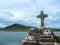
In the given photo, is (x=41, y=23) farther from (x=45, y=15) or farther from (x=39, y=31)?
(x=39, y=31)

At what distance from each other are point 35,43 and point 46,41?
0.58m

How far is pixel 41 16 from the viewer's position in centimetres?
1964

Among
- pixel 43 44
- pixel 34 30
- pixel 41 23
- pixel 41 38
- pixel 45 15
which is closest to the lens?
A: pixel 43 44

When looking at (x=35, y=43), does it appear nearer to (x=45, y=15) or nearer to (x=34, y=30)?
(x=34, y=30)

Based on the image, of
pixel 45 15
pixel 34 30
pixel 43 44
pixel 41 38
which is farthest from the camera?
pixel 45 15

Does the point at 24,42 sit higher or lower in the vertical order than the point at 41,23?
lower

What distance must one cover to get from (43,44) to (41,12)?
10.3 m

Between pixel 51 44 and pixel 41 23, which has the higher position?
pixel 41 23

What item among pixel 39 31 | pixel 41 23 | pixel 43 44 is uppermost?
pixel 41 23

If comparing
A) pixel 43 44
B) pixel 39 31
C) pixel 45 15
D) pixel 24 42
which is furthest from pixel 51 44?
pixel 45 15

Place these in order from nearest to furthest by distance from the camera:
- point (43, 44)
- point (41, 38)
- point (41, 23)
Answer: point (43, 44), point (41, 38), point (41, 23)

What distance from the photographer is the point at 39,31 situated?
40.7ft

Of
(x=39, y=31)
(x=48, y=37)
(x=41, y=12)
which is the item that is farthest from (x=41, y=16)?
(x=48, y=37)

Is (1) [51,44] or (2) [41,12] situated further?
(2) [41,12]
